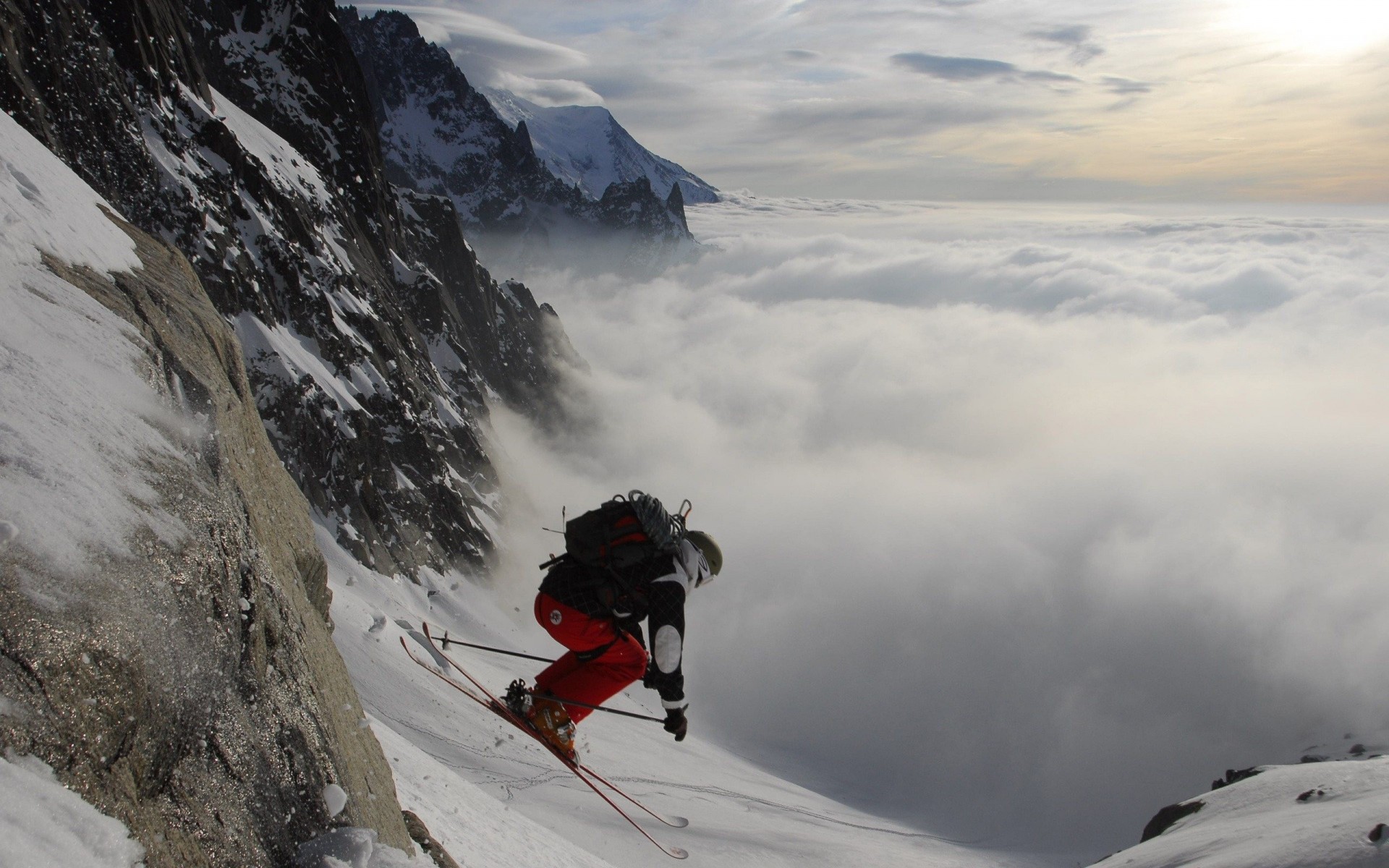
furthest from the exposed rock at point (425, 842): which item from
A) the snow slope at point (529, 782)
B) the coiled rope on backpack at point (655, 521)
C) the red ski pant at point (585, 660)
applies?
the coiled rope on backpack at point (655, 521)

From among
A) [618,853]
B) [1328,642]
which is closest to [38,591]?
[618,853]

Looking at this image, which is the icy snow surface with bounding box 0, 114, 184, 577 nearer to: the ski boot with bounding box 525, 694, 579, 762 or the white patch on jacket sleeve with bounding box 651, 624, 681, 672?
the white patch on jacket sleeve with bounding box 651, 624, 681, 672

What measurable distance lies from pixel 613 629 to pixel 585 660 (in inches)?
26.6

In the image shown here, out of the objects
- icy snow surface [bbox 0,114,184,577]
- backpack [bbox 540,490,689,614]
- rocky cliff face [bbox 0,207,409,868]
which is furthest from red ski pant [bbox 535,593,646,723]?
icy snow surface [bbox 0,114,184,577]

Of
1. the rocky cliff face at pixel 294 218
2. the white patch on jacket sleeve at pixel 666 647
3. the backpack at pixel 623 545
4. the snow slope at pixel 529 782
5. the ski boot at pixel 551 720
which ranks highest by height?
the rocky cliff face at pixel 294 218

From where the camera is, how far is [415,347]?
68.9 metres

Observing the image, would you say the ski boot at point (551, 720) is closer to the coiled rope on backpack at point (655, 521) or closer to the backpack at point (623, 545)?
the backpack at point (623, 545)

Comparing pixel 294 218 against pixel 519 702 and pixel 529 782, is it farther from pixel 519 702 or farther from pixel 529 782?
pixel 519 702

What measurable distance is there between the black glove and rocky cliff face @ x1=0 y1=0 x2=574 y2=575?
31694 mm

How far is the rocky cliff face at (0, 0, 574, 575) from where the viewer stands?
34688mm

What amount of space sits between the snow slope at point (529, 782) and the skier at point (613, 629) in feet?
9.01

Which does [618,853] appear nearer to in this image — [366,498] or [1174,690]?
[366,498]

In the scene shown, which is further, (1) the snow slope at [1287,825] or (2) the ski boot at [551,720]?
(1) the snow slope at [1287,825]

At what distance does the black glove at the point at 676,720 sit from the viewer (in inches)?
269
